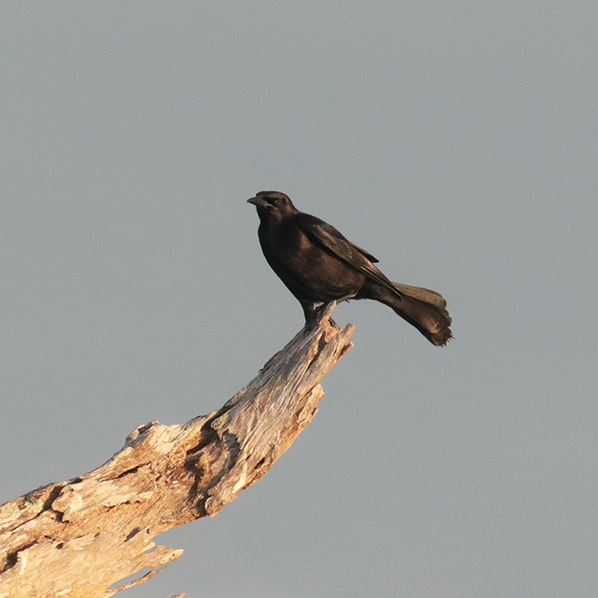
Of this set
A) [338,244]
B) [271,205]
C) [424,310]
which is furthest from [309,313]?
[424,310]

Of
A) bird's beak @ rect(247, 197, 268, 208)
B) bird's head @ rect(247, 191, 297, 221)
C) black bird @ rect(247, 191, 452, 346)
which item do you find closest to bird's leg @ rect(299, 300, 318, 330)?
black bird @ rect(247, 191, 452, 346)

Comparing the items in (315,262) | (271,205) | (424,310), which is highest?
(271,205)

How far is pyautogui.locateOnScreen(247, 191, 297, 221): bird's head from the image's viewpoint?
31.3ft

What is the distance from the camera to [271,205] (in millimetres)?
9586

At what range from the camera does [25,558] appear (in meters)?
7.30

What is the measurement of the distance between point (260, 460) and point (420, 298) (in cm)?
312

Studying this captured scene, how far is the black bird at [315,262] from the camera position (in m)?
9.38

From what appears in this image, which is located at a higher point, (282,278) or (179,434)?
(282,278)

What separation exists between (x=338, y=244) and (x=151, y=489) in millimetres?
3591

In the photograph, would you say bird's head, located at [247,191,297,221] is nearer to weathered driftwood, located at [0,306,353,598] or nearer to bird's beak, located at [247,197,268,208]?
bird's beak, located at [247,197,268,208]

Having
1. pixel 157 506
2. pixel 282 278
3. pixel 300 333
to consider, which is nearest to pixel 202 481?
pixel 157 506

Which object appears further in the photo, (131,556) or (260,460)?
(260,460)

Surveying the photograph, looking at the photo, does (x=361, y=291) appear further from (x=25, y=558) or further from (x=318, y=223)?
Result: (x=25, y=558)

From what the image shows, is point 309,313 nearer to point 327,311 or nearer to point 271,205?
point 327,311
